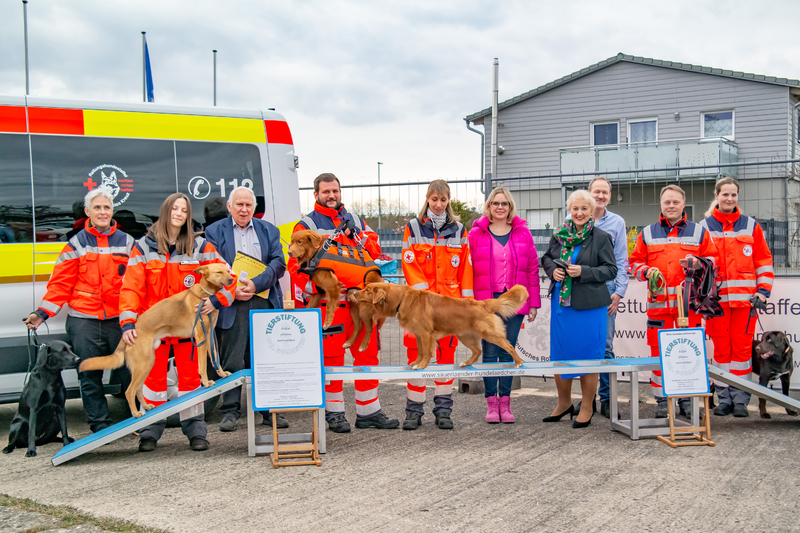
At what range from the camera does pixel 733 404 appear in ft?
18.0

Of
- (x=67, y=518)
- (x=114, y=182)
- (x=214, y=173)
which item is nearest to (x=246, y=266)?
(x=214, y=173)

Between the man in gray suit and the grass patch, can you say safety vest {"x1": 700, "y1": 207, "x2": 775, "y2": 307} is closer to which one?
the man in gray suit

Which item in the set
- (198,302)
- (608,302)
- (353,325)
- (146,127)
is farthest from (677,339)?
(146,127)

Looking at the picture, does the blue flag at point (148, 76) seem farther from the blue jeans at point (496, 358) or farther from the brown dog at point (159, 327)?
the blue jeans at point (496, 358)

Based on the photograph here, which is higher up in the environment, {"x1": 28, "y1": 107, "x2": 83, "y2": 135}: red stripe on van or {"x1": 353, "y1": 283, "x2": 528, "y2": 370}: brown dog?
{"x1": 28, "y1": 107, "x2": 83, "y2": 135}: red stripe on van

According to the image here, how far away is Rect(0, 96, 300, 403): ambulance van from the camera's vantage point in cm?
479

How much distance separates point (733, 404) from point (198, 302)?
4.59 m

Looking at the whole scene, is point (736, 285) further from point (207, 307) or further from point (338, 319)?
point (207, 307)

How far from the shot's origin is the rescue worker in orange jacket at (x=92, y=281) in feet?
14.8

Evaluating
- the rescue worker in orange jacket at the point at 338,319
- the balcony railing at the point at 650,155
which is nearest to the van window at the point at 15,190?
the rescue worker in orange jacket at the point at 338,319

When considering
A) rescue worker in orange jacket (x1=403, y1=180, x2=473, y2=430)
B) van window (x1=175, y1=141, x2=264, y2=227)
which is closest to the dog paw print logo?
van window (x1=175, y1=141, x2=264, y2=227)

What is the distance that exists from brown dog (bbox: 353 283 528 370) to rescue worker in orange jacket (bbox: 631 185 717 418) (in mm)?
1455

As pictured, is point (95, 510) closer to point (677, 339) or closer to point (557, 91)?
point (677, 339)

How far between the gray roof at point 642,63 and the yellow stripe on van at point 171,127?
55.9 feet
